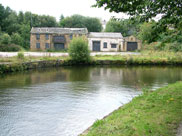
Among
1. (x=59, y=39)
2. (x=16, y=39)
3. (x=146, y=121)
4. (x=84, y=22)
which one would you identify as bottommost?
(x=146, y=121)

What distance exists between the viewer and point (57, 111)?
10484 mm

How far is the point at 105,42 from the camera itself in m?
47.3

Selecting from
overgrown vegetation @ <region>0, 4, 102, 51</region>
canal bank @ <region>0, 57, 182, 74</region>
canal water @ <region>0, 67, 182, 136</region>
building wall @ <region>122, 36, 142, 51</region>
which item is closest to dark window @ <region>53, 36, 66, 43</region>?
overgrown vegetation @ <region>0, 4, 102, 51</region>

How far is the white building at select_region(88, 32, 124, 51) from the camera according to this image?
47062mm

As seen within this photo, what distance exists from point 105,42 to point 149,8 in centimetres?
3924

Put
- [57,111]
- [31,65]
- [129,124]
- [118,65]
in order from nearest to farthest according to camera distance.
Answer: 1. [129,124]
2. [57,111]
3. [31,65]
4. [118,65]

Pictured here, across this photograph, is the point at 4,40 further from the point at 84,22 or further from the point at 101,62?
the point at 84,22

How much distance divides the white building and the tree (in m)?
38.4

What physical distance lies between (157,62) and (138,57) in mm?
2821

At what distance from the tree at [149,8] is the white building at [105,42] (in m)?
38.4

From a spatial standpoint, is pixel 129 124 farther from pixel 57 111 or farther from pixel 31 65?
pixel 31 65

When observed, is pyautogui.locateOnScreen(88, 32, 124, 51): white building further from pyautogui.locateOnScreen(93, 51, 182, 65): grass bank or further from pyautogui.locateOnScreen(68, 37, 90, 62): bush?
pyautogui.locateOnScreen(68, 37, 90, 62): bush

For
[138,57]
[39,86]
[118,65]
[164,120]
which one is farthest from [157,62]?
[164,120]

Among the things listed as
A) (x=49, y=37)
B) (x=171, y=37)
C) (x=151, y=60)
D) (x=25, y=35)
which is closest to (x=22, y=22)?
(x=25, y=35)
